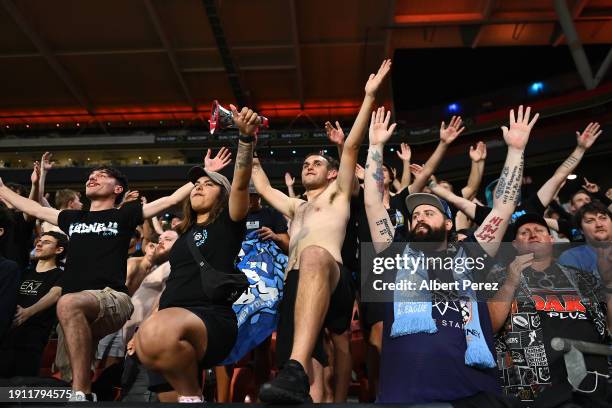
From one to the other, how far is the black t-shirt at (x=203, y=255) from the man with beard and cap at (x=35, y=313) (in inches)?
52.3

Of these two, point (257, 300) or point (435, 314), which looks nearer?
point (435, 314)

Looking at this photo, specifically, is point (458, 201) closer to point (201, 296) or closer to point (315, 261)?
point (315, 261)

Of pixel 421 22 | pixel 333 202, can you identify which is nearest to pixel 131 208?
pixel 333 202

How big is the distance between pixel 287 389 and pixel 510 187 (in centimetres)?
175

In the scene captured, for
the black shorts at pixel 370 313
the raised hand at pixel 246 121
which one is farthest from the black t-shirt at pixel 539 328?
the raised hand at pixel 246 121

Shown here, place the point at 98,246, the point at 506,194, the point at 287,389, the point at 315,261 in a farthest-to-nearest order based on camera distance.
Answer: the point at 98,246 → the point at 506,194 → the point at 315,261 → the point at 287,389

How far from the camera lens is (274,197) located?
346cm

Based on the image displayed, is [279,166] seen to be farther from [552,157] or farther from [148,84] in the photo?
[552,157]

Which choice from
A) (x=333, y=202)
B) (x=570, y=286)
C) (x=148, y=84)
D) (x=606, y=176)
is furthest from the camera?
(x=148, y=84)

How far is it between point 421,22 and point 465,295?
498 inches

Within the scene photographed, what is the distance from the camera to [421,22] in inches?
532

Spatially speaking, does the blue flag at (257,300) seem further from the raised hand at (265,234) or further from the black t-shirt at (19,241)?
the black t-shirt at (19,241)

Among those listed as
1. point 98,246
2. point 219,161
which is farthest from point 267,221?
point 98,246

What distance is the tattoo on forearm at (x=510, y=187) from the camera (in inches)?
110
